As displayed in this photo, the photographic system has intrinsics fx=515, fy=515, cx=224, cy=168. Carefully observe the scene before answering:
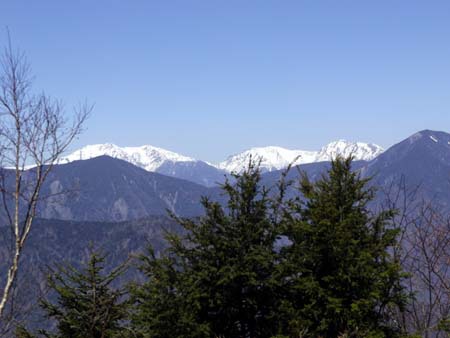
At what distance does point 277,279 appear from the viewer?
17.0m

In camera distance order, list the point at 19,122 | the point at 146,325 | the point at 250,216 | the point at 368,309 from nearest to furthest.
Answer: the point at 19,122 → the point at 368,309 → the point at 146,325 → the point at 250,216

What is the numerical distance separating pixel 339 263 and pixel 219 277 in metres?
3.90

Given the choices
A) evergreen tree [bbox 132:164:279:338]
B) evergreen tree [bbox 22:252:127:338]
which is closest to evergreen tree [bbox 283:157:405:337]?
evergreen tree [bbox 132:164:279:338]

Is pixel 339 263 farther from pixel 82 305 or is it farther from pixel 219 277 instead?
pixel 82 305

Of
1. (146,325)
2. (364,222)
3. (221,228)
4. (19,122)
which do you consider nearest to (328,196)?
(364,222)

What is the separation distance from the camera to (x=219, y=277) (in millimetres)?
16922

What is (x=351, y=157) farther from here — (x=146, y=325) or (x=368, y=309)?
(x=146, y=325)

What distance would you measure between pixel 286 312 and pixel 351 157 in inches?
236

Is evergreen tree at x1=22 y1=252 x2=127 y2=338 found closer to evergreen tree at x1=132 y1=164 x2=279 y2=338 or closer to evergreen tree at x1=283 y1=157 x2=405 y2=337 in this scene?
evergreen tree at x1=132 y1=164 x2=279 y2=338

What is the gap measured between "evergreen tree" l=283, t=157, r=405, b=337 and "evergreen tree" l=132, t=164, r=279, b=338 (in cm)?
90

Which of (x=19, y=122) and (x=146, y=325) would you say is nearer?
(x=19, y=122)

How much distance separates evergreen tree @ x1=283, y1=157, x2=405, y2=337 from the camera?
15586 mm

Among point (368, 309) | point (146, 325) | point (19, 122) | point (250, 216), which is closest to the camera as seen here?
point (19, 122)

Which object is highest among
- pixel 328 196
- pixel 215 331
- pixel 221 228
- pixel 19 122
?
pixel 19 122
